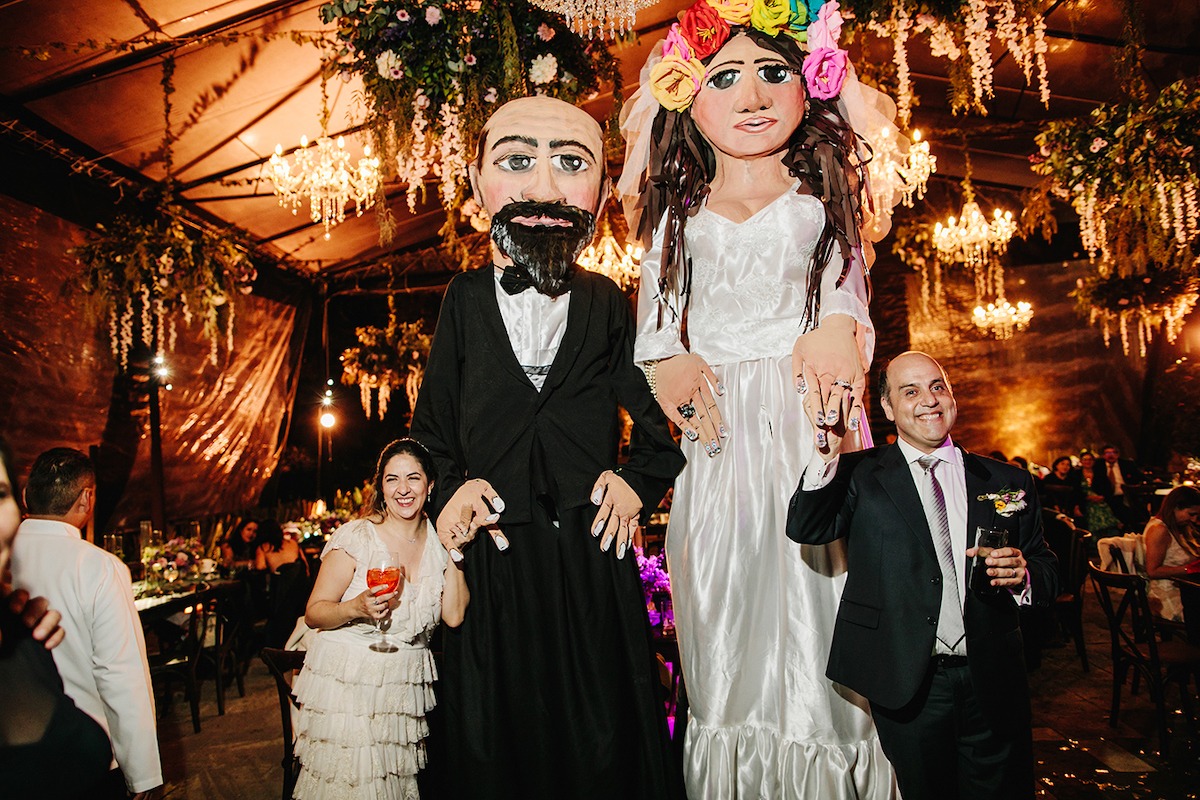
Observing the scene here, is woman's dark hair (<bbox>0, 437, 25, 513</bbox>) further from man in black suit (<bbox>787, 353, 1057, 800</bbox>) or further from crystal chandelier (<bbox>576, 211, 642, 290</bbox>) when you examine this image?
crystal chandelier (<bbox>576, 211, 642, 290</bbox>)

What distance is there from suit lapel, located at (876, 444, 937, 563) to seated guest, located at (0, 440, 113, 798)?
2.04m

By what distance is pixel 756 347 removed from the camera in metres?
2.07

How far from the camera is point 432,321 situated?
16578 mm

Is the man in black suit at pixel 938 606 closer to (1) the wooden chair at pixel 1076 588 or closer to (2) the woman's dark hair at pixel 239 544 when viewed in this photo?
(1) the wooden chair at pixel 1076 588

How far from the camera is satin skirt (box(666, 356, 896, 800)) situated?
1.87 metres

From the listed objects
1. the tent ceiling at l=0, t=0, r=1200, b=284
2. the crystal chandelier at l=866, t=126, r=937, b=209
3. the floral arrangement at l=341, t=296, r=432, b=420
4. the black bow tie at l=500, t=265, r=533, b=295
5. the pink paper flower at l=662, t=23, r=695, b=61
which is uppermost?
the tent ceiling at l=0, t=0, r=1200, b=284

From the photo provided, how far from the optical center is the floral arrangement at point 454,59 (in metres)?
3.07

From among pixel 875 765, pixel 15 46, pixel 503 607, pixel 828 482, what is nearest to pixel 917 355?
pixel 828 482

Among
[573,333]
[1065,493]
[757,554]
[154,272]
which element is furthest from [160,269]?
[1065,493]

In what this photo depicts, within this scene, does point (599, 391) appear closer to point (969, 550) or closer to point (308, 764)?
point (969, 550)

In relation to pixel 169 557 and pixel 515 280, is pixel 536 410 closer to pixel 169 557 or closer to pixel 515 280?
pixel 515 280

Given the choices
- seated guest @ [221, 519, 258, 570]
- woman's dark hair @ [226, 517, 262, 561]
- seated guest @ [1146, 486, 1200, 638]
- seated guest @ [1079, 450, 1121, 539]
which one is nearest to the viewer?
seated guest @ [1146, 486, 1200, 638]

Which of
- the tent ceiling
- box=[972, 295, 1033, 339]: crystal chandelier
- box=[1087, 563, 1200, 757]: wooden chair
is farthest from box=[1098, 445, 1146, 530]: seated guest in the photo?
box=[1087, 563, 1200, 757]: wooden chair

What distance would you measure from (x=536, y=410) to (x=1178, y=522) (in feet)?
16.7
